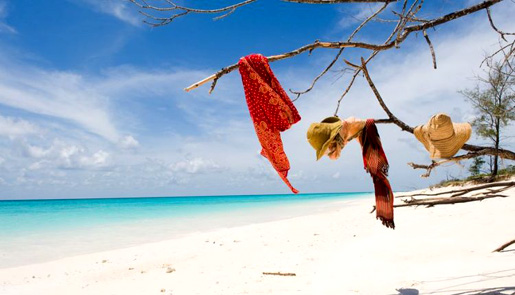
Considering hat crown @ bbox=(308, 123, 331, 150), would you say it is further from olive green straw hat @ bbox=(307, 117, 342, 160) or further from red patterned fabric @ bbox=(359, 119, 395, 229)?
red patterned fabric @ bbox=(359, 119, 395, 229)

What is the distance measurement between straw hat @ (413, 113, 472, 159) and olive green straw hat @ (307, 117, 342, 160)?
1.75 feet

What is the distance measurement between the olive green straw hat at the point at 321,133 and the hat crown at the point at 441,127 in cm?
56

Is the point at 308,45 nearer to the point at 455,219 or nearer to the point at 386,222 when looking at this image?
the point at 386,222

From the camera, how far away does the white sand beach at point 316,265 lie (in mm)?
3758

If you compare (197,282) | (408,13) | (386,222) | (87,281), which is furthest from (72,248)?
(408,13)

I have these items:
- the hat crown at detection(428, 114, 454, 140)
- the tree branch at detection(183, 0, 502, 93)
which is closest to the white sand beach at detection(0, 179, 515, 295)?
the hat crown at detection(428, 114, 454, 140)

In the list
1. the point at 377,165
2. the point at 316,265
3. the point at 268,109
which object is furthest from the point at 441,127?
the point at 316,265

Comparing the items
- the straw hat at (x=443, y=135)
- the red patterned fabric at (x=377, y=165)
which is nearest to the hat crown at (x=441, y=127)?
the straw hat at (x=443, y=135)

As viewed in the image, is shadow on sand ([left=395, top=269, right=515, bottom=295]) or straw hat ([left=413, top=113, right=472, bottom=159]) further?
shadow on sand ([left=395, top=269, right=515, bottom=295])

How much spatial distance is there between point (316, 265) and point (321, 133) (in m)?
3.91

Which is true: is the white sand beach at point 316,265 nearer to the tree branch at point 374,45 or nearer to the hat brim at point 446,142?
the hat brim at point 446,142

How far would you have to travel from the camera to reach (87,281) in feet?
19.4

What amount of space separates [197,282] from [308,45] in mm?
4215

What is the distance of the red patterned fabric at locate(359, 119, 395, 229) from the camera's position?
94.2 inches
